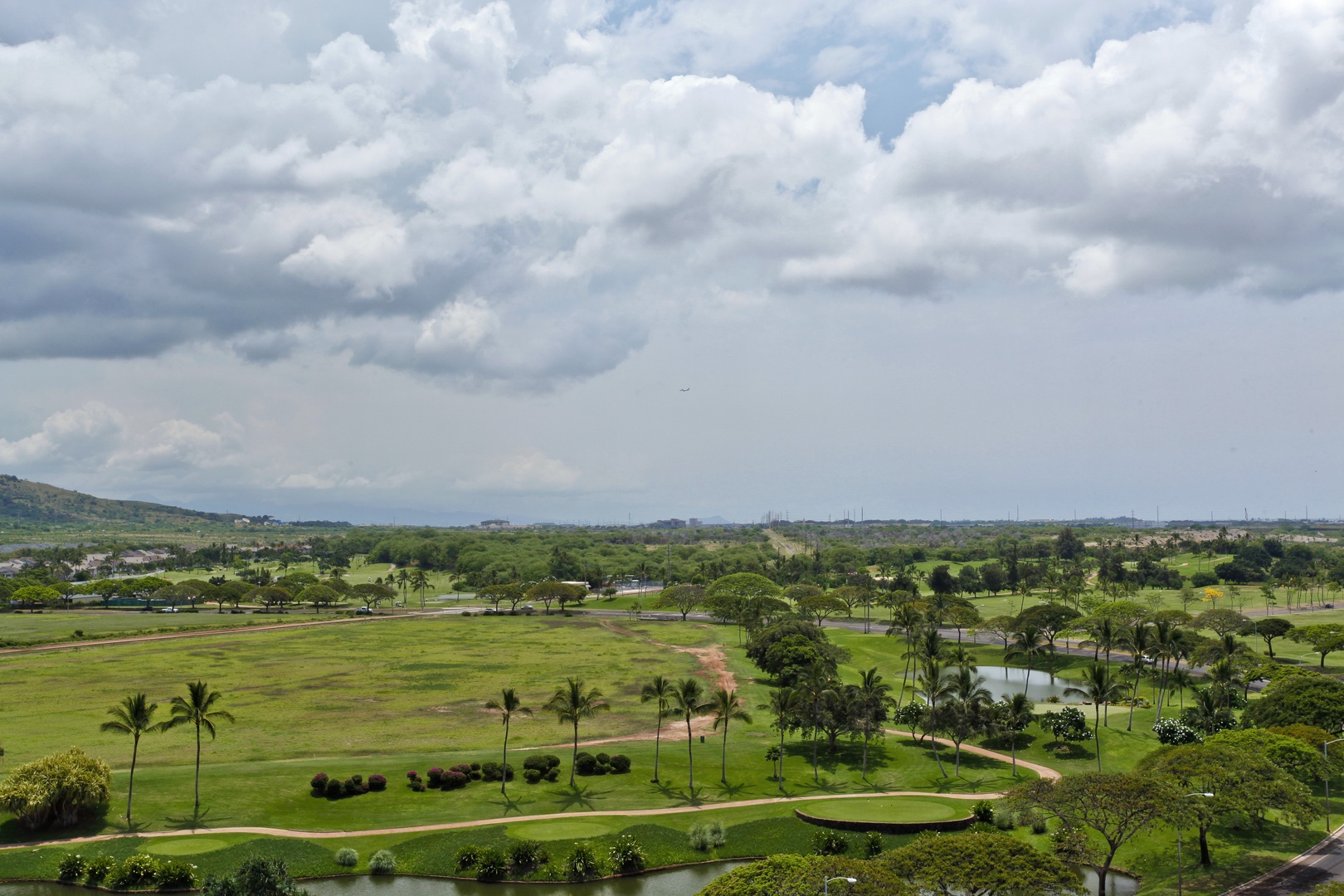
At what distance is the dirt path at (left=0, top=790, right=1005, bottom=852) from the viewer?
5078cm

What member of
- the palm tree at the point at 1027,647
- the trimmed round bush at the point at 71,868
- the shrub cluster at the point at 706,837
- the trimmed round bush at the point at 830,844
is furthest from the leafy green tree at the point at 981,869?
the palm tree at the point at 1027,647

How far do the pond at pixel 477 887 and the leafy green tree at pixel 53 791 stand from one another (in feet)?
21.5

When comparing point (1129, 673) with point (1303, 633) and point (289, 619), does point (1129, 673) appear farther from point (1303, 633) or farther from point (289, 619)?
point (289, 619)

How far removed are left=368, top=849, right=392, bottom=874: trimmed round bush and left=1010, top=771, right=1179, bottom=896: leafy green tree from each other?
35.7m

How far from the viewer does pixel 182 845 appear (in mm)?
49250

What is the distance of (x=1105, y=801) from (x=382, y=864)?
133 ft

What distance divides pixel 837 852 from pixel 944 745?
3055cm

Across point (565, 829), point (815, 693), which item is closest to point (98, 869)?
point (565, 829)

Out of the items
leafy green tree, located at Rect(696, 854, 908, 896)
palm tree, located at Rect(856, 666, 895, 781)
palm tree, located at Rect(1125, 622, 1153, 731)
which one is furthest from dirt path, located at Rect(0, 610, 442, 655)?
palm tree, located at Rect(1125, 622, 1153, 731)

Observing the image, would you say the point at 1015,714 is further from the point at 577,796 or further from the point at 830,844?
the point at 577,796

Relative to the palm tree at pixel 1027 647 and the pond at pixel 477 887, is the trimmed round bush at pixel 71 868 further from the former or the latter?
the palm tree at pixel 1027 647

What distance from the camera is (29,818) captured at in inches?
2000

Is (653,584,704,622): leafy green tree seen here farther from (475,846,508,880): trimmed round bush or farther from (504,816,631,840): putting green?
(475,846,508,880): trimmed round bush

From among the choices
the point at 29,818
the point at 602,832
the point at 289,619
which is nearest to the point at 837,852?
the point at 602,832
